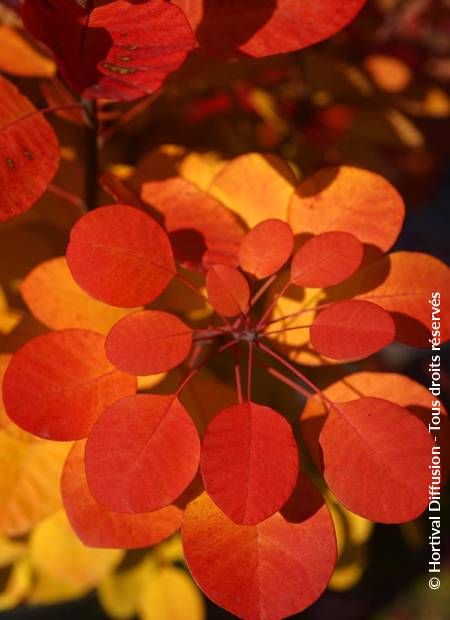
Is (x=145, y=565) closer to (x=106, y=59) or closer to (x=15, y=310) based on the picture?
(x=15, y=310)

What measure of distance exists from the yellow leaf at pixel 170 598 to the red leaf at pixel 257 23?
0.68 meters

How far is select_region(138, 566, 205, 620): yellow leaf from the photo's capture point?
910 millimetres

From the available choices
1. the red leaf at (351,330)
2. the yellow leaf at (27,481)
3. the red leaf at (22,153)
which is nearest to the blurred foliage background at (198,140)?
the yellow leaf at (27,481)

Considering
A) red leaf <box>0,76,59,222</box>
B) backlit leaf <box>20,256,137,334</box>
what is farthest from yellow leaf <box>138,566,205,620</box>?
red leaf <box>0,76,59,222</box>

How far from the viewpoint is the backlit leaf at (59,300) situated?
0.58m

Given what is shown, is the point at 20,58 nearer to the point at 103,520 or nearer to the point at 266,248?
the point at 266,248

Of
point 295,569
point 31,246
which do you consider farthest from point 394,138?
point 295,569

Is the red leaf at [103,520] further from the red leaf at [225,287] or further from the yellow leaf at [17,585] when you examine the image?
the yellow leaf at [17,585]

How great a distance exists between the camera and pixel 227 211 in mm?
577

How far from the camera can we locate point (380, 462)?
0.48 m

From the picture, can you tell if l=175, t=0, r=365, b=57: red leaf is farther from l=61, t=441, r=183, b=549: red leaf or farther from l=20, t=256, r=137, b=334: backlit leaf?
l=61, t=441, r=183, b=549: red leaf

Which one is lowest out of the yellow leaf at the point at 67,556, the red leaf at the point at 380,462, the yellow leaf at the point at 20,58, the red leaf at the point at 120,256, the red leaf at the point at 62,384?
the yellow leaf at the point at 67,556

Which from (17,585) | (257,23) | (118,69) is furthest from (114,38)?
(17,585)

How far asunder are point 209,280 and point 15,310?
0.23m
